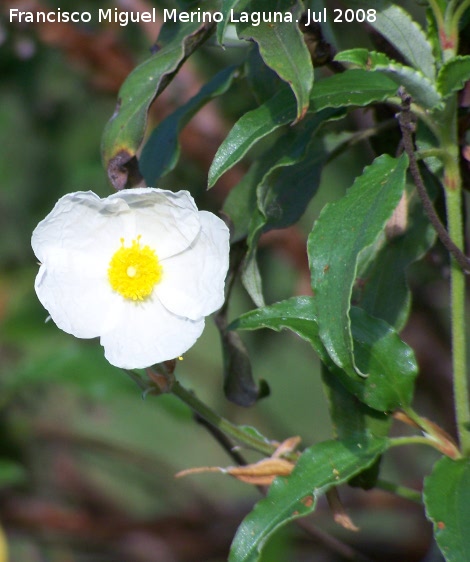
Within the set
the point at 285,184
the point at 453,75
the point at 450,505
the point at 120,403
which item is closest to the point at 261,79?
the point at 285,184

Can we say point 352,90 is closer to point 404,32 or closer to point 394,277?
point 404,32

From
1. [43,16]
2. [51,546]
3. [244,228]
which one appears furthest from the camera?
[51,546]

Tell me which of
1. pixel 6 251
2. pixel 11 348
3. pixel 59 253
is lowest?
pixel 11 348

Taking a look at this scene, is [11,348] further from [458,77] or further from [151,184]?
[458,77]

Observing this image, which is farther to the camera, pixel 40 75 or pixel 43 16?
pixel 40 75

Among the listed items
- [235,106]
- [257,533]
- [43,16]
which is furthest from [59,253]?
[235,106]

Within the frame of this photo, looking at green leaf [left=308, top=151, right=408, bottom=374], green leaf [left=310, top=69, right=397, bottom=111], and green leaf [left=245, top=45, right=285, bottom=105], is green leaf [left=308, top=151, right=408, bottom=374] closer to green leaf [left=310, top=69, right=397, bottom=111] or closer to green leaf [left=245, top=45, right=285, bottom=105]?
green leaf [left=310, top=69, right=397, bottom=111]
